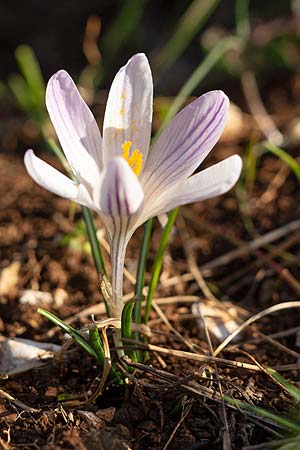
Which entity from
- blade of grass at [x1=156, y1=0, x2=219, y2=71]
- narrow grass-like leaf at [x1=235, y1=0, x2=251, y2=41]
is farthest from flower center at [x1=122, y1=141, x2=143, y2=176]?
blade of grass at [x1=156, y1=0, x2=219, y2=71]

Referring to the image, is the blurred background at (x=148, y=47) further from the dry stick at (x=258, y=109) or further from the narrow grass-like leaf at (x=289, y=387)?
the narrow grass-like leaf at (x=289, y=387)

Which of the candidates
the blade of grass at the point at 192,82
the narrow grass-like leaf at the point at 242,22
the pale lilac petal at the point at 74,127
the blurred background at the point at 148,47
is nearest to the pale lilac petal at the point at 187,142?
the pale lilac petal at the point at 74,127

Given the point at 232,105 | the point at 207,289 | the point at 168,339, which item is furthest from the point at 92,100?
the point at 168,339

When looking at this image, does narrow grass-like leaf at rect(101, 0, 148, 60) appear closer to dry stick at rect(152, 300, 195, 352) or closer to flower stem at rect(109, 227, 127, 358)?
dry stick at rect(152, 300, 195, 352)

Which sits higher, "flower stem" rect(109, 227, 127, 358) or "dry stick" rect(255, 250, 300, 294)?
"flower stem" rect(109, 227, 127, 358)

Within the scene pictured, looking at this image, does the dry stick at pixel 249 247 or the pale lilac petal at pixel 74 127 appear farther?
the dry stick at pixel 249 247

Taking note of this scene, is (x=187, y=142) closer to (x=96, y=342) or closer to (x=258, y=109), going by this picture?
(x=96, y=342)
